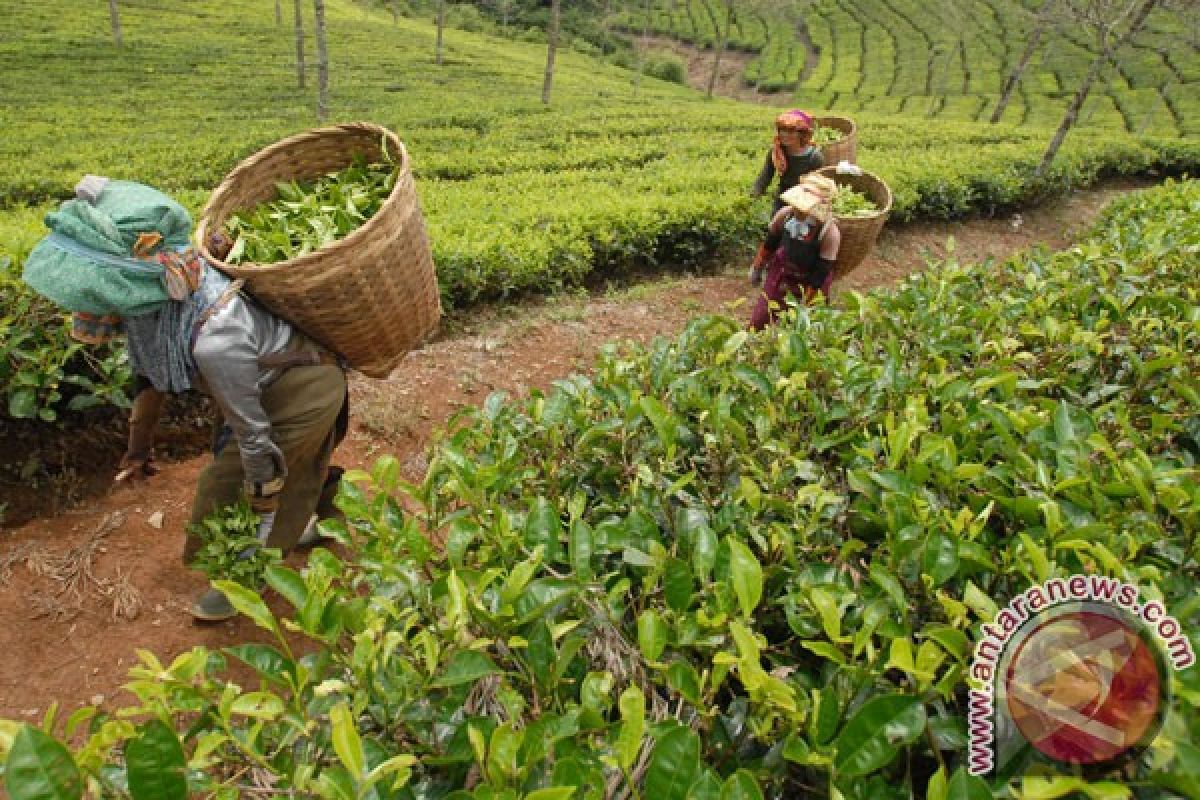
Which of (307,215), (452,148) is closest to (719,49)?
(452,148)

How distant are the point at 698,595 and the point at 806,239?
341 centimetres

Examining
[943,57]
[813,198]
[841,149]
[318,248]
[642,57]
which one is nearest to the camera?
[318,248]

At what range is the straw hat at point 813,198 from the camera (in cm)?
419

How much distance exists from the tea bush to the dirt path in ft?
1.25

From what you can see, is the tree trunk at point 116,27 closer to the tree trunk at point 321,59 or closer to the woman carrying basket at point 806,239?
the tree trunk at point 321,59

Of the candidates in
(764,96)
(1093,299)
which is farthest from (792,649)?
(764,96)

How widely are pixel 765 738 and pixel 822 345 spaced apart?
Answer: 5.40 feet

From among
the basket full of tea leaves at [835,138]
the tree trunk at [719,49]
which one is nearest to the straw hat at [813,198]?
the basket full of tea leaves at [835,138]

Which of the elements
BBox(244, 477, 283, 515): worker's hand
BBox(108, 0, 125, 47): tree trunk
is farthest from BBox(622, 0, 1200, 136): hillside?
BBox(244, 477, 283, 515): worker's hand

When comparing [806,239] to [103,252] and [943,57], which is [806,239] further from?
[943,57]

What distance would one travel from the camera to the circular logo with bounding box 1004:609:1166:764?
1012 millimetres

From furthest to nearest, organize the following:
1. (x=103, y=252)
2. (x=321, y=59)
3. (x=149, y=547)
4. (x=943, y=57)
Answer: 1. (x=943, y=57)
2. (x=321, y=59)
3. (x=149, y=547)
4. (x=103, y=252)

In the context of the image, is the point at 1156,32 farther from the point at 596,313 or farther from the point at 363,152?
the point at 363,152

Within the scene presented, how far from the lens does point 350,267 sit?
2.27 m
